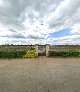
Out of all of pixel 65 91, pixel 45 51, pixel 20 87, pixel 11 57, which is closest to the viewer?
pixel 65 91

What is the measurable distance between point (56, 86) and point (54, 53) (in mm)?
14021

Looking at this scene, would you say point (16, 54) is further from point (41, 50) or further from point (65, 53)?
point (65, 53)

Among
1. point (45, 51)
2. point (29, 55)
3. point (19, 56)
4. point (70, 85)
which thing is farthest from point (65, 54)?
point (70, 85)

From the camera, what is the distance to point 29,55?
66.1 feet

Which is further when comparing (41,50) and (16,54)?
(41,50)

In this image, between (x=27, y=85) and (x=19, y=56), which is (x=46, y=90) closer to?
(x=27, y=85)

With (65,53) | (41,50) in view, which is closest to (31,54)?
(41,50)

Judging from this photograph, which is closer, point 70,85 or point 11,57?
point 70,85

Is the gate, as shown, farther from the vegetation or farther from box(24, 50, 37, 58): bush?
the vegetation

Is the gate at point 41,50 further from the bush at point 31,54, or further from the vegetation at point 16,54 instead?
the vegetation at point 16,54

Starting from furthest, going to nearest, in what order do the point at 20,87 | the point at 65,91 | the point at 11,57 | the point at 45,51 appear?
the point at 45,51, the point at 11,57, the point at 20,87, the point at 65,91

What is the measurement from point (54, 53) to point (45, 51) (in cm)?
164

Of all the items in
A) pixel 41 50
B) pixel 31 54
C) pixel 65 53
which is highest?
pixel 41 50

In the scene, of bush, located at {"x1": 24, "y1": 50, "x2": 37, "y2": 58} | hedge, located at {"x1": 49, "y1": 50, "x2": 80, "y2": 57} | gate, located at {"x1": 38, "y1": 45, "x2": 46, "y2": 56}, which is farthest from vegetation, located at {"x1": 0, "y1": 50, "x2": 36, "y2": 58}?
hedge, located at {"x1": 49, "y1": 50, "x2": 80, "y2": 57}
